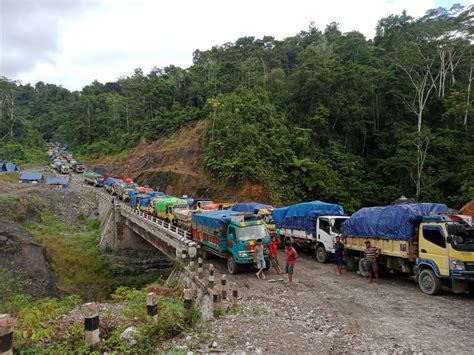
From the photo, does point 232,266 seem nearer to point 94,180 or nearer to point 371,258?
point 371,258

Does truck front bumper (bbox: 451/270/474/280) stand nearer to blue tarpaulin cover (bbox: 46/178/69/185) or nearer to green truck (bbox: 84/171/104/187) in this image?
blue tarpaulin cover (bbox: 46/178/69/185)

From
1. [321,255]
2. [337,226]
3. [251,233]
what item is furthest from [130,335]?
[337,226]

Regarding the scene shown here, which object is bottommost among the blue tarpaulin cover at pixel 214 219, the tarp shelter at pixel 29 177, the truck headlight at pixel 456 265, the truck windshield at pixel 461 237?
the truck headlight at pixel 456 265

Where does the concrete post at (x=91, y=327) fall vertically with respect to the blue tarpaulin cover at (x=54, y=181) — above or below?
below

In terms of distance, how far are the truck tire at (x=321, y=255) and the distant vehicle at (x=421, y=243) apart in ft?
7.33

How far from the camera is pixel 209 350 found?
6.49m

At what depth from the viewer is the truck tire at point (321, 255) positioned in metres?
16.9

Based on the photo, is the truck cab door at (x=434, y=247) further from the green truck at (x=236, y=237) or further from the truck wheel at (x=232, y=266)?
the truck wheel at (x=232, y=266)

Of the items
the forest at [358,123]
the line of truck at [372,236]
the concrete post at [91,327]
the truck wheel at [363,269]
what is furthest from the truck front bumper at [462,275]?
the forest at [358,123]

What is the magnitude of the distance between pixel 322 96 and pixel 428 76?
42.1ft

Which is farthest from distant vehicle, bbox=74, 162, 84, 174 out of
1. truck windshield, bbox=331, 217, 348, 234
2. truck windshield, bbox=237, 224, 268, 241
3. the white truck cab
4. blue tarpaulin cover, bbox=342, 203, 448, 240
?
blue tarpaulin cover, bbox=342, 203, 448, 240

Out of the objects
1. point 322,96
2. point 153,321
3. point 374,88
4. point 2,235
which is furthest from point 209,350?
point 374,88

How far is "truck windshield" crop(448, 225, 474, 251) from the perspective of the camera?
10266 millimetres

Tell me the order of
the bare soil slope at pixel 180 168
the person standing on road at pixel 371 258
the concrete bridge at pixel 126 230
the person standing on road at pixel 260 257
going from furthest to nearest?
1. the bare soil slope at pixel 180 168
2. the concrete bridge at pixel 126 230
3. the person standing on road at pixel 260 257
4. the person standing on road at pixel 371 258
